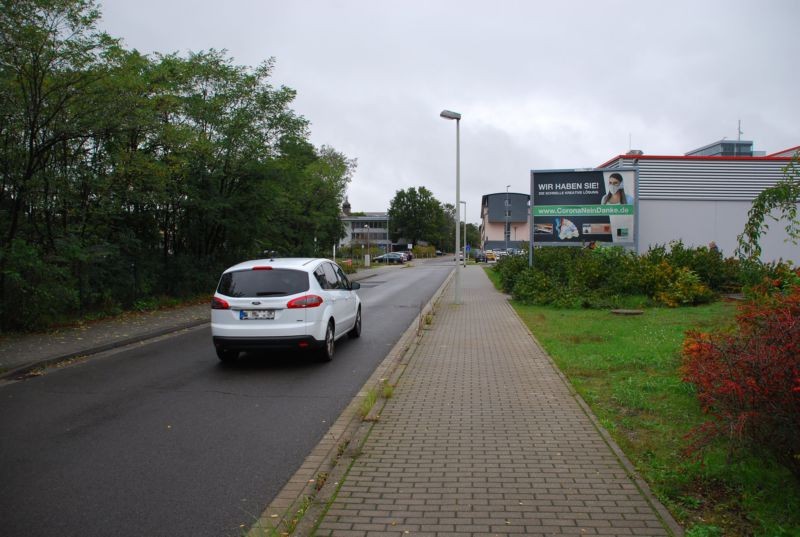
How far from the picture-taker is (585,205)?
64.3 feet

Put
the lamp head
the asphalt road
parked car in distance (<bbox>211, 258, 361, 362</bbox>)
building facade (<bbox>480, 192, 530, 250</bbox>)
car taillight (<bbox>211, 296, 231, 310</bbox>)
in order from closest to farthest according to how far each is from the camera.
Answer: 1. the asphalt road
2. parked car in distance (<bbox>211, 258, 361, 362</bbox>)
3. car taillight (<bbox>211, 296, 231, 310</bbox>)
4. the lamp head
5. building facade (<bbox>480, 192, 530, 250</bbox>)

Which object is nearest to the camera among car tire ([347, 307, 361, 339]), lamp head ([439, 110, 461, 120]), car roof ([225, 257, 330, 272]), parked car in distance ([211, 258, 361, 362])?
parked car in distance ([211, 258, 361, 362])

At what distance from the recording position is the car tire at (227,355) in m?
9.36

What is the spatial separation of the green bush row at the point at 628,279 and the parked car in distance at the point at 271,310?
29.7 feet

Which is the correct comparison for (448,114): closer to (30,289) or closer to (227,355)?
(227,355)


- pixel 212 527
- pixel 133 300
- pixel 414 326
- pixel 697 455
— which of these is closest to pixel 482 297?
pixel 414 326

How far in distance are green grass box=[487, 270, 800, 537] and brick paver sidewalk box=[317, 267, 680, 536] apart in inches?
9.8

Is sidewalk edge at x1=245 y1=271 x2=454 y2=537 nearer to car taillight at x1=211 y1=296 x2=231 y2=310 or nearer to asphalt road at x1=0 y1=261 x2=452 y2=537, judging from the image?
asphalt road at x1=0 y1=261 x2=452 y2=537

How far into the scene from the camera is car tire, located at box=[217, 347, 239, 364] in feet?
30.7

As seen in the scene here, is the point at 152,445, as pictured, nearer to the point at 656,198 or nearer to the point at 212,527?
the point at 212,527

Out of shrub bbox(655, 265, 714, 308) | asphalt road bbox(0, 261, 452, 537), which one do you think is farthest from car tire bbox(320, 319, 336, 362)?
shrub bbox(655, 265, 714, 308)

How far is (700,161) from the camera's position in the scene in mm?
23562

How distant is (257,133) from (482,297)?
9673 millimetres

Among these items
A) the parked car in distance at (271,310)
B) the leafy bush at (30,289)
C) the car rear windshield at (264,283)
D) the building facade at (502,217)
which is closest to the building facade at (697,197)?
the parked car in distance at (271,310)
